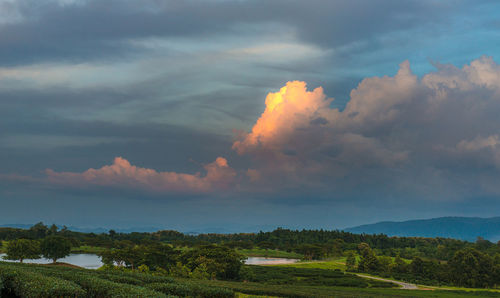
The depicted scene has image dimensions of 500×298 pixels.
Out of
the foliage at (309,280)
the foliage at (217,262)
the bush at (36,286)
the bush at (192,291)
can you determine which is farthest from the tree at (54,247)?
the bush at (36,286)

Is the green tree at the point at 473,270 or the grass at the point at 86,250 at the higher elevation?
the green tree at the point at 473,270

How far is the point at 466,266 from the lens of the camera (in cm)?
11650

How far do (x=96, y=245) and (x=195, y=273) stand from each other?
439 ft

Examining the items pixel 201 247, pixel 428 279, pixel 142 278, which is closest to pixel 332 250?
pixel 428 279

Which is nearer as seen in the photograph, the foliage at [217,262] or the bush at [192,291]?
the bush at [192,291]

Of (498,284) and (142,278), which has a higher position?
(142,278)

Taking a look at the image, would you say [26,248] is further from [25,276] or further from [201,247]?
[25,276]

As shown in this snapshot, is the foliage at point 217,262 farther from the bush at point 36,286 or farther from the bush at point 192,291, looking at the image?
the bush at point 36,286

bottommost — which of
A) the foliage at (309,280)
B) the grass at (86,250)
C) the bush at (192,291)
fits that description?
the grass at (86,250)

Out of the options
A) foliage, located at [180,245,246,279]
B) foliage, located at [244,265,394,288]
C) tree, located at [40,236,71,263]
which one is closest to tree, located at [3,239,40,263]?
tree, located at [40,236,71,263]

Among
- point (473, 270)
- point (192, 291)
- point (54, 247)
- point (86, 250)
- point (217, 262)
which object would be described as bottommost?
point (86, 250)

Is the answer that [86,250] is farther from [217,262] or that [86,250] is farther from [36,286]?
[36,286]

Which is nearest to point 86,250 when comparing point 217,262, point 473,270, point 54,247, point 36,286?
point 54,247

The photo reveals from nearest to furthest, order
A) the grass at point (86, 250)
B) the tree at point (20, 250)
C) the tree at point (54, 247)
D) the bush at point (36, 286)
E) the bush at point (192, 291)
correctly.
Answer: the bush at point (36, 286) → the bush at point (192, 291) → the tree at point (20, 250) → the tree at point (54, 247) → the grass at point (86, 250)
